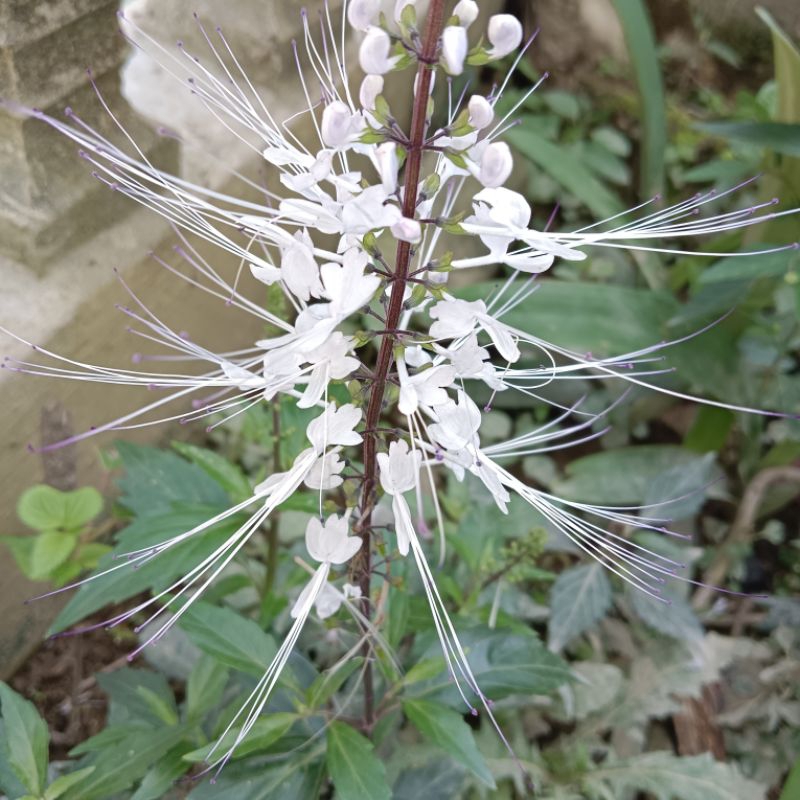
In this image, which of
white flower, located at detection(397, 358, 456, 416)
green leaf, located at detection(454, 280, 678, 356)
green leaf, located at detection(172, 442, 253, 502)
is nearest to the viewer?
white flower, located at detection(397, 358, 456, 416)

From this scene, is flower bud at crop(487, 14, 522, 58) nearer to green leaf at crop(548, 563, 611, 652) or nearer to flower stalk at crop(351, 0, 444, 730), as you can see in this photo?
flower stalk at crop(351, 0, 444, 730)

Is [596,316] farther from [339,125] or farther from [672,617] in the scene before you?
[339,125]

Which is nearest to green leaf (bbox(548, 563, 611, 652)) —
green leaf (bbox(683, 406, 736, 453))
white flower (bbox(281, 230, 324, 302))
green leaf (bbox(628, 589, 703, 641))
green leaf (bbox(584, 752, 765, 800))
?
green leaf (bbox(628, 589, 703, 641))

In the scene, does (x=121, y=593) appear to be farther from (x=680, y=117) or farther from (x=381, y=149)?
(x=680, y=117)

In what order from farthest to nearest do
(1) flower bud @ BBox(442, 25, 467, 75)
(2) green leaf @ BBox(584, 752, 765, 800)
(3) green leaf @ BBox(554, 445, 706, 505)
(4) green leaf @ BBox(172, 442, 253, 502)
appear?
(3) green leaf @ BBox(554, 445, 706, 505) < (2) green leaf @ BBox(584, 752, 765, 800) < (4) green leaf @ BBox(172, 442, 253, 502) < (1) flower bud @ BBox(442, 25, 467, 75)

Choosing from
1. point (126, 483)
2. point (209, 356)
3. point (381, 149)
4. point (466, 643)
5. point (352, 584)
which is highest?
point (381, 149)

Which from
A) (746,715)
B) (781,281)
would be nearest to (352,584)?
(746,715)

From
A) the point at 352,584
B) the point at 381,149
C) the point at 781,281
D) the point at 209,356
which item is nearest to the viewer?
the point at 381,149
